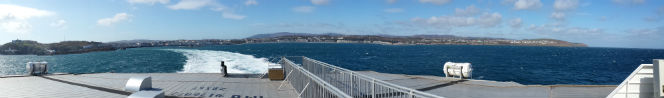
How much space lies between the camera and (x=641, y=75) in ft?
24.3

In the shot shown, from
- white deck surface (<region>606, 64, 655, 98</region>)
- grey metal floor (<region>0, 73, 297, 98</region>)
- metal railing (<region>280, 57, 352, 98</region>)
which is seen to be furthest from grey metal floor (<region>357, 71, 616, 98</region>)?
grey metal floor (<region>0, 73, 297, 98</region>)

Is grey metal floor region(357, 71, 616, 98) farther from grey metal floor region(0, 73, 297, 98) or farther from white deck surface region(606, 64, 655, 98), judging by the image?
grey metal floor region(0, 73, 297, 98)

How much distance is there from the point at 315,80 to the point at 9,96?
354 inches

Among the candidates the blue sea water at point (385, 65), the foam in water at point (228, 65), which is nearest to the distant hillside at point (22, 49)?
the blue sea water at point (385, 65)

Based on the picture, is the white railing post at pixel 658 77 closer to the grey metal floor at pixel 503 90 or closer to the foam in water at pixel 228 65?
the grey metal floor at pixel 503 90

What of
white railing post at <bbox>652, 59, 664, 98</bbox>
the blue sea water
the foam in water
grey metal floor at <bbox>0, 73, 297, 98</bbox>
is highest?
white railing post at <bbox>652, 59, 664, 98</bbox>

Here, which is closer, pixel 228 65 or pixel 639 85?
pixel 639 85

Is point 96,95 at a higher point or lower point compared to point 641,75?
lower

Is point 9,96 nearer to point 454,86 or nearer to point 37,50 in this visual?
point 454,86

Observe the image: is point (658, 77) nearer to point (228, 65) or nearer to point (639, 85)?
point (639, 85)

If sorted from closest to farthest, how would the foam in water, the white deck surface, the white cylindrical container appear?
the white deck surface → the white cylindrical container → the foam in water

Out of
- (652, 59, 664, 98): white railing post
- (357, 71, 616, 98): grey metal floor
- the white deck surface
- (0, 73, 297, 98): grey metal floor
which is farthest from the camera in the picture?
(357, 71, 616, 98): grey metal floor

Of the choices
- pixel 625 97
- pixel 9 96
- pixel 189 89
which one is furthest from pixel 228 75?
pixel 625 97

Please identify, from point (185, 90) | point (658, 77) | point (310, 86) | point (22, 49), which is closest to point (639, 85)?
point (658, 77)
